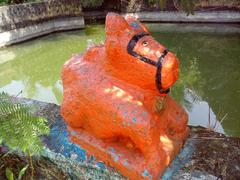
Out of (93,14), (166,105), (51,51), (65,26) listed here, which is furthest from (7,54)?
(166,105)

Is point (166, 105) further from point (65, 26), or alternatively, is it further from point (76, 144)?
point (65, 26)

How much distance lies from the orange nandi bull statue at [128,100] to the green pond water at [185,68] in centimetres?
157

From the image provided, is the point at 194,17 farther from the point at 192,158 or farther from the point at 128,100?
the point at 128,100

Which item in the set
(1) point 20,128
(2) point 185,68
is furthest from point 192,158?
(2) point 185,68

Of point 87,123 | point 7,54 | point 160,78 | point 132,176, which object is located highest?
point 160,78

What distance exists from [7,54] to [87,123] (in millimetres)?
6860

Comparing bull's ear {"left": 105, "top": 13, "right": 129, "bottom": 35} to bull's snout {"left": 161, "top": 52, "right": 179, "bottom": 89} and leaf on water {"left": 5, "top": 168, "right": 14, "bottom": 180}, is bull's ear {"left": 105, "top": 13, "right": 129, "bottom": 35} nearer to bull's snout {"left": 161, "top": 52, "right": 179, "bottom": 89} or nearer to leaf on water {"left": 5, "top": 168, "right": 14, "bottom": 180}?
bull's snout {"left": 161, "top": 52, "right": 179, "bottom": 89}

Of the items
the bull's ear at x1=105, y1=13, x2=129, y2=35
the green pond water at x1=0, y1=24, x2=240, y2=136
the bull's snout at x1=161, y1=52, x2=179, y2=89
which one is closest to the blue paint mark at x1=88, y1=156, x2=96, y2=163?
the bull's snout at x1=161, y1=52, x2=179, y2=89

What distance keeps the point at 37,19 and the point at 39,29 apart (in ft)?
1.07

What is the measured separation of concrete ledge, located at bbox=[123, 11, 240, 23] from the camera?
32.0ft

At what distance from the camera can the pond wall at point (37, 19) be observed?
8.80m

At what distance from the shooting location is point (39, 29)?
381 inches

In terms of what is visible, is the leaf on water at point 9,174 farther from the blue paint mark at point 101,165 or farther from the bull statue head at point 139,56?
the bull statue head at point 139,56

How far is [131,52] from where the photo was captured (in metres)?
2.08
